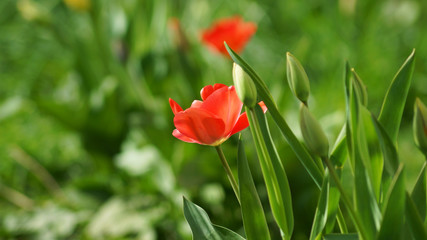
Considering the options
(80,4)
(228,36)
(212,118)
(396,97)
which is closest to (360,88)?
(396,97)

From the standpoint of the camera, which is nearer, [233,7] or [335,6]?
[335,6]

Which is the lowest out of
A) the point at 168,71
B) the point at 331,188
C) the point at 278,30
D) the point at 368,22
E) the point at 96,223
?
the point at 331,188

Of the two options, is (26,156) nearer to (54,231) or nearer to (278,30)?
(54,231)

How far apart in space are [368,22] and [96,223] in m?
1.35

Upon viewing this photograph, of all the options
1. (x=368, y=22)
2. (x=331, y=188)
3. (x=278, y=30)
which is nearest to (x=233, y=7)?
(x=278, y=30)

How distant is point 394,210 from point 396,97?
114 millimetres

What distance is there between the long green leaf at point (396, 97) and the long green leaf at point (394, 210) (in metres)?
0.09

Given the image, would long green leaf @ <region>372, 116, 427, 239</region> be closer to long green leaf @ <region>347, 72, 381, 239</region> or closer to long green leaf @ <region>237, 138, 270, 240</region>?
long green leaf @ <region>347, 72, 381, 239</region>

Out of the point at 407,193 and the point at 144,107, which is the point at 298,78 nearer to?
the point at 407,193

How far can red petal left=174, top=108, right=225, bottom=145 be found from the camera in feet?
1.74

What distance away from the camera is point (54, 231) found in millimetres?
1475

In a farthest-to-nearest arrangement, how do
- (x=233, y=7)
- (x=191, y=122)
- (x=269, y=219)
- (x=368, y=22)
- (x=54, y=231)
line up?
(x=233, y=7), (x=368, y=22), (x=54, y=231), (x=269, y=219), (x=191, y=122)

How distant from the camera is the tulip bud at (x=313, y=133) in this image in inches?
18.5

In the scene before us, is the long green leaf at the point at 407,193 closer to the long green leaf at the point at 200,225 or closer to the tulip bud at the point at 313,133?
the tulip bud at the point at 313,133
